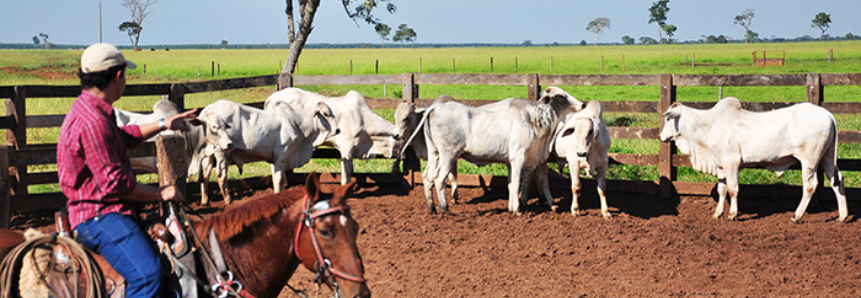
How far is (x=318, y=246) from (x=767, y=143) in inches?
317

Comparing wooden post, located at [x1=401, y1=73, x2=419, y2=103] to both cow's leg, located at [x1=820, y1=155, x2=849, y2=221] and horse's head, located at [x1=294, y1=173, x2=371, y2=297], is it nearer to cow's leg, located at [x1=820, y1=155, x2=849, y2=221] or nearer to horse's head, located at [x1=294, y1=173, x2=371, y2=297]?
cow's leg, located at [x1=820, y1=155, x2=849, y2=221]

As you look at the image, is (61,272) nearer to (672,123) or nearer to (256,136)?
(256,136)

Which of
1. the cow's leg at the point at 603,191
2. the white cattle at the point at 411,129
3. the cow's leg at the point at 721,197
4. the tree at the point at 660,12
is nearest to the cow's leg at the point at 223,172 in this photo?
the white cattle at the point at 411,129

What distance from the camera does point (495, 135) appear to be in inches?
460

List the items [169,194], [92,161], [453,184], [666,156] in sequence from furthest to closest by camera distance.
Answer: [453,184]
[666,156]
[169,194]
[92,161]

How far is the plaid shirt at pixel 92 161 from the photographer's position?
3.96 metres

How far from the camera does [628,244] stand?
965 centimetres

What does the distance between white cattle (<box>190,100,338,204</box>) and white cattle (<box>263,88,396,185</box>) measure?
0.40 metres

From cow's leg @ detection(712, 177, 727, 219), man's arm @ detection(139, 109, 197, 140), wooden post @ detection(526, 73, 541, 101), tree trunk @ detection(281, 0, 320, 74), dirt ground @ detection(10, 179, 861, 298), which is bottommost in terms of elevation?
dirt ground @ detection(10, 179, 861, 298)

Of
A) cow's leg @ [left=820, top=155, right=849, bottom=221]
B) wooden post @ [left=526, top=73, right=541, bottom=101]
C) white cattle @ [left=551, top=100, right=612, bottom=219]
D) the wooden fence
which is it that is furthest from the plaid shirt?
wooden post @ [left=526, top=73, right=541, bottom=101]

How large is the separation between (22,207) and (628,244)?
6.48m

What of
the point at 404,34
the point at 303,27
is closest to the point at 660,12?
the point at 404,34

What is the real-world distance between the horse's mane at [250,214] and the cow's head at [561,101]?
7769 mm

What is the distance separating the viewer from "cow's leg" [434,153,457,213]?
1149 cm
